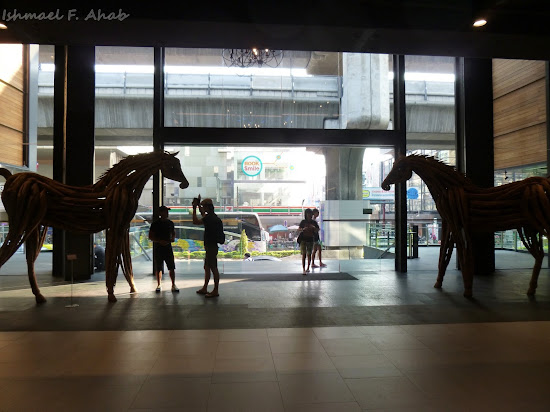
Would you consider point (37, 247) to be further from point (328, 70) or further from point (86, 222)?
point (328, 70)

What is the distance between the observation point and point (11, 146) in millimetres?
9039

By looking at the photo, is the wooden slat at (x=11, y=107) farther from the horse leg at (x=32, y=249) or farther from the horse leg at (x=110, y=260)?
the horse leg at (x=110, y=260)

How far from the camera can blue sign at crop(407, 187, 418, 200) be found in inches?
389

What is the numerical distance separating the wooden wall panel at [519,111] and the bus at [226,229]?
6.01 meters

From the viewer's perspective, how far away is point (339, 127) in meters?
9.59

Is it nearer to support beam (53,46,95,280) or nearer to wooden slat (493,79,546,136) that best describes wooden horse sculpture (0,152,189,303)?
support beam (53,46,95,280)

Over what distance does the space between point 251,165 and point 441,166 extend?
14.3ft

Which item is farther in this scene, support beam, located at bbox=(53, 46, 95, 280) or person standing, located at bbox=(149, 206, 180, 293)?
support beam, located at bbox=(53, 46, 95, 280)

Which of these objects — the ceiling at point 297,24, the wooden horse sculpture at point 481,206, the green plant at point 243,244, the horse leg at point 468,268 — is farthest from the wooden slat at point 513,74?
the green plant at point 243,244

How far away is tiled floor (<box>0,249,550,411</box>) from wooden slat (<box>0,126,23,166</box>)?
11.9 feet

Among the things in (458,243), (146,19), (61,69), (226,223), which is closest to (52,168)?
(61,69)

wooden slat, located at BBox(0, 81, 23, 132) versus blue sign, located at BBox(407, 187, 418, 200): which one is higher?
wooden slat, located at BBox(0, 81, 23, 132)

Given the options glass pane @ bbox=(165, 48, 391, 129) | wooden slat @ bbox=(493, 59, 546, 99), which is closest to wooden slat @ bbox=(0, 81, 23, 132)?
glass pane @ bbox=(165, 48, 391, 129)

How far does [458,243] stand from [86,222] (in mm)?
6210
